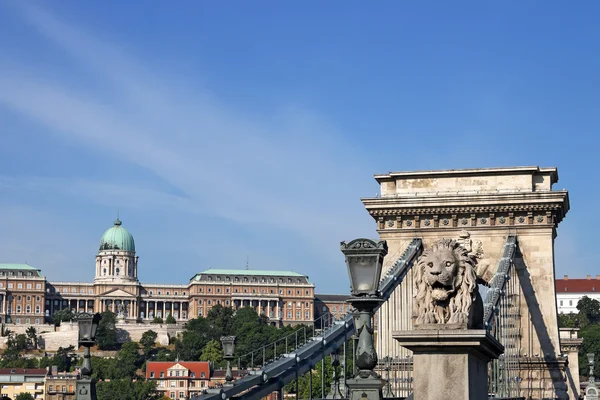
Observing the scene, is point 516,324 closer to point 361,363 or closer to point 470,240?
point 470,240

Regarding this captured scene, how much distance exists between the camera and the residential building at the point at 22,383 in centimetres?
15975

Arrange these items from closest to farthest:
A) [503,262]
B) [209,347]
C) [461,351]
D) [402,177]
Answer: [461,351] < [503,262] < [402,177] < [209,347]

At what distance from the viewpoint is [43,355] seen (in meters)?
198

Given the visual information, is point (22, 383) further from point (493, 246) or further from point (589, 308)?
point (493, 246)

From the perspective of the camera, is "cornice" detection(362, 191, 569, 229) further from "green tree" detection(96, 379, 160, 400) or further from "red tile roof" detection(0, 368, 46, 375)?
"red tile roof" detection(0, 368, 46, 375)

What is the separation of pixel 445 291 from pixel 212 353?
172 meters

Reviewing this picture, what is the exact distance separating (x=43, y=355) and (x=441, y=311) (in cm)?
19512

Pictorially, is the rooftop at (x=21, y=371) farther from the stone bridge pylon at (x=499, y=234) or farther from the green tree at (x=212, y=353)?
the stone bridge pylon at (x=499, y=234)

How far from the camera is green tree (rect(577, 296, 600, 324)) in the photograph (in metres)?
191

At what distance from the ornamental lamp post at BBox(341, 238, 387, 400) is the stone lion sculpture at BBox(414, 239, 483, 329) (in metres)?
1.86

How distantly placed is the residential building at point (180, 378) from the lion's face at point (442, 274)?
149178mm

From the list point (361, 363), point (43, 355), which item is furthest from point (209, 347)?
point (361, 363)

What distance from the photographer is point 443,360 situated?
9.62 m

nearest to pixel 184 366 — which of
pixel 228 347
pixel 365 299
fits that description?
pixel 228 347
